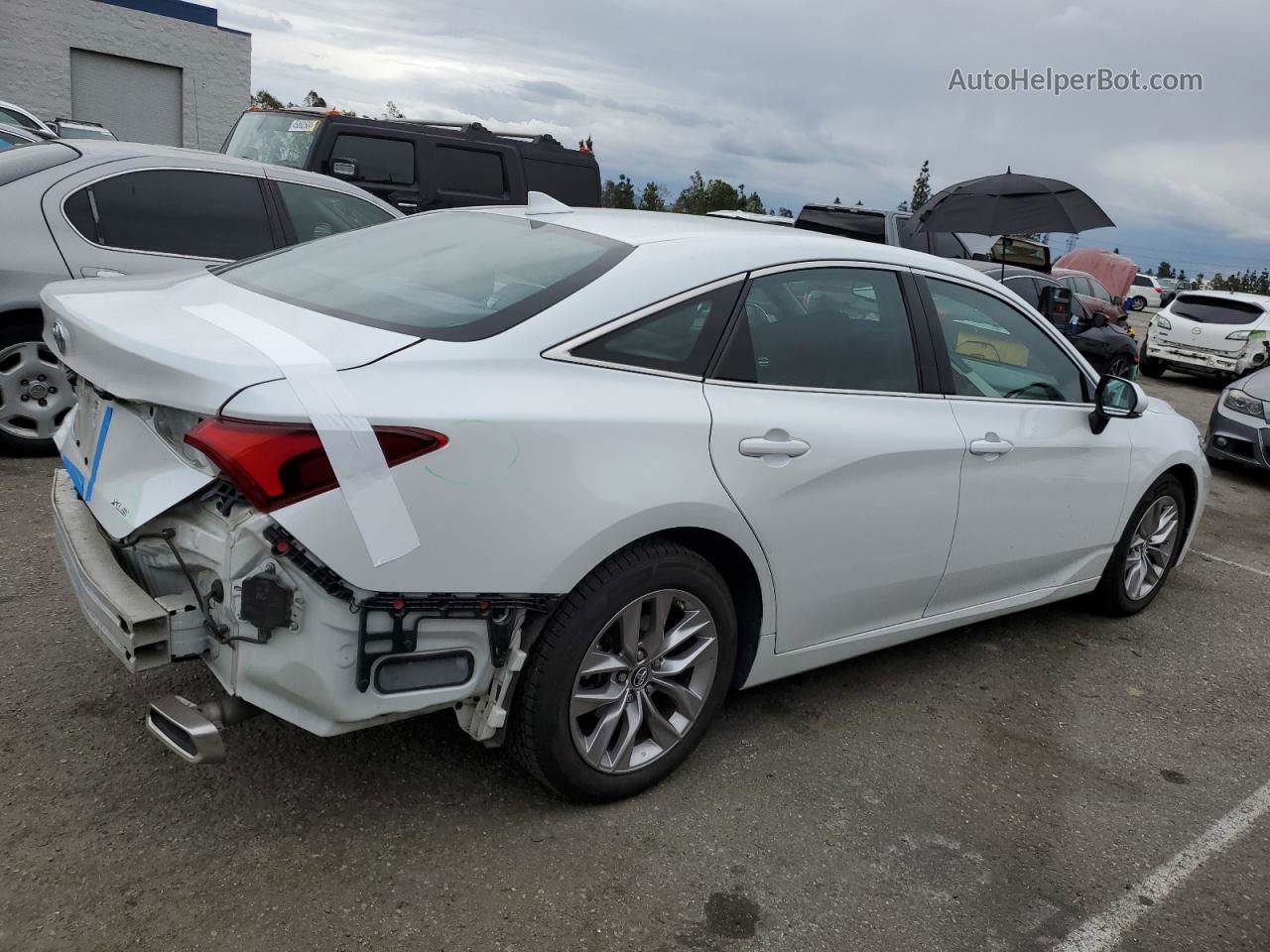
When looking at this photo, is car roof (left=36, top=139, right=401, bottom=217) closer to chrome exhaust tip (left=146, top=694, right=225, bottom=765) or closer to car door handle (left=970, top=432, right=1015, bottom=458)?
chrome exhaust tip (left=146, top=694, right=225, bottom=765)

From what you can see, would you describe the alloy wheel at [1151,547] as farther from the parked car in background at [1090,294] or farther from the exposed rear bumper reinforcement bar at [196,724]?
the parked car in background at [1090,294]

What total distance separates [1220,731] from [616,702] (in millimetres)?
2561

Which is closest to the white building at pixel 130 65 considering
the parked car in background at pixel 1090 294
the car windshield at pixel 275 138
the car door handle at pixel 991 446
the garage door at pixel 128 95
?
the garage door at pixel 128 95

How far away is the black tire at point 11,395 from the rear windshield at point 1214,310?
16.1 m

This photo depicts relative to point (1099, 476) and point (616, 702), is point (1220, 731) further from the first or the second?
point (616, 702)

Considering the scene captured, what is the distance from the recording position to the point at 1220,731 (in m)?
4.03

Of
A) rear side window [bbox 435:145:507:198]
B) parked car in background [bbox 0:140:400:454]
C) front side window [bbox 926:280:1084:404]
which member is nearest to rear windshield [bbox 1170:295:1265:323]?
rear side window [bbox 435:145:507:198]

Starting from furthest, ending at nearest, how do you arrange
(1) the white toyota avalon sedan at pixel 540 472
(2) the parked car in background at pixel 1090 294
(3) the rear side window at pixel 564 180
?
(2) the parked car in background at pixel 1090 294 → (3) the rear side window at pixel 564 180 → (1) the white toyota avalon sedan at pixel 540 472

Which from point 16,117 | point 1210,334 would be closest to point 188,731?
point 16,117

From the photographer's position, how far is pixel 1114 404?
14.1ft

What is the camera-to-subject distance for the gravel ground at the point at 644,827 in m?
2.50

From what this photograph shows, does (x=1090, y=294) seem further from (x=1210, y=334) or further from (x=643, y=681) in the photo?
(x=643, y=681)

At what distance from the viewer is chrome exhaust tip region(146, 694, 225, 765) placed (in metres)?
2.40

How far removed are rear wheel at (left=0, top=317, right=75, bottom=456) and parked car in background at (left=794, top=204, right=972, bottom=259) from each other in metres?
8.83
